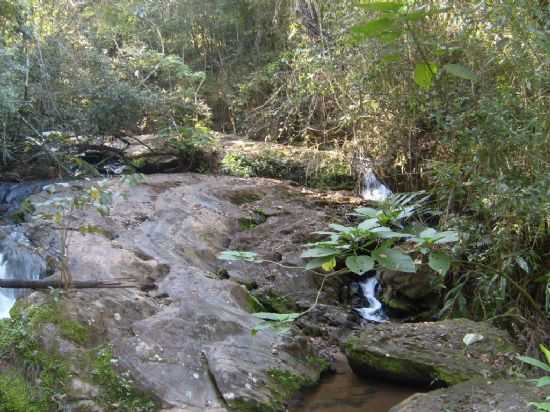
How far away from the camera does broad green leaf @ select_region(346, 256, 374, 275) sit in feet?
4.64

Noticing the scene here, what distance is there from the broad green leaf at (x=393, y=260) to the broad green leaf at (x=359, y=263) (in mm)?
22

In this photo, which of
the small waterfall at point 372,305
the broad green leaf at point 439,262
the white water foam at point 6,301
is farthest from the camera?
the small waterfall at point 372,305

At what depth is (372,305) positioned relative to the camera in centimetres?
722

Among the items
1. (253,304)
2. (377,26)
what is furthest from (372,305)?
(377,26)

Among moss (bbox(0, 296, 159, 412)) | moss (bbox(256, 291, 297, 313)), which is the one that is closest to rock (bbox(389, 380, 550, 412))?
moss (bbox(0, 296, 159, 412))

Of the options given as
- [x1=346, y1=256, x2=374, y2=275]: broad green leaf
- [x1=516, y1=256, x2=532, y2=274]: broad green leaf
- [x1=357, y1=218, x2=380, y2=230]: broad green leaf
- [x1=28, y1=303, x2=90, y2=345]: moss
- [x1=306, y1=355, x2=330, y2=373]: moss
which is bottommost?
[x1=306, y1=355, x2=330, y2=373]: moss

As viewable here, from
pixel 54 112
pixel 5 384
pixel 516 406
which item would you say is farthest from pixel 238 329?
pixel 54 112

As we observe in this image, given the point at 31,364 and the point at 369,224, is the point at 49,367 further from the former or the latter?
the point at 369,224

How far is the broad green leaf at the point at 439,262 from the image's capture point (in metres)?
1.53

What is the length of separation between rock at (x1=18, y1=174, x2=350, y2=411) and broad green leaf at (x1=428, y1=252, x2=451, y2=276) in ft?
10.3

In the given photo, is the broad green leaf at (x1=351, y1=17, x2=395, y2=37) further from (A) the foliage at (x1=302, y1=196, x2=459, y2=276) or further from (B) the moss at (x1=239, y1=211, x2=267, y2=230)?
(B) the moss at (x1=239, y1=211, x2=267, y2=230)

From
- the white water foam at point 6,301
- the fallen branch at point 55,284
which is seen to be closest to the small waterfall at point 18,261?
the white water foam at point 6,301

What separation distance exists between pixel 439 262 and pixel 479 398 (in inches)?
114

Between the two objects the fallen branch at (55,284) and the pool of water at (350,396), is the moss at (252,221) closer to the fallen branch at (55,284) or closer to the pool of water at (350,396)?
the fallen branch at (55,284)
